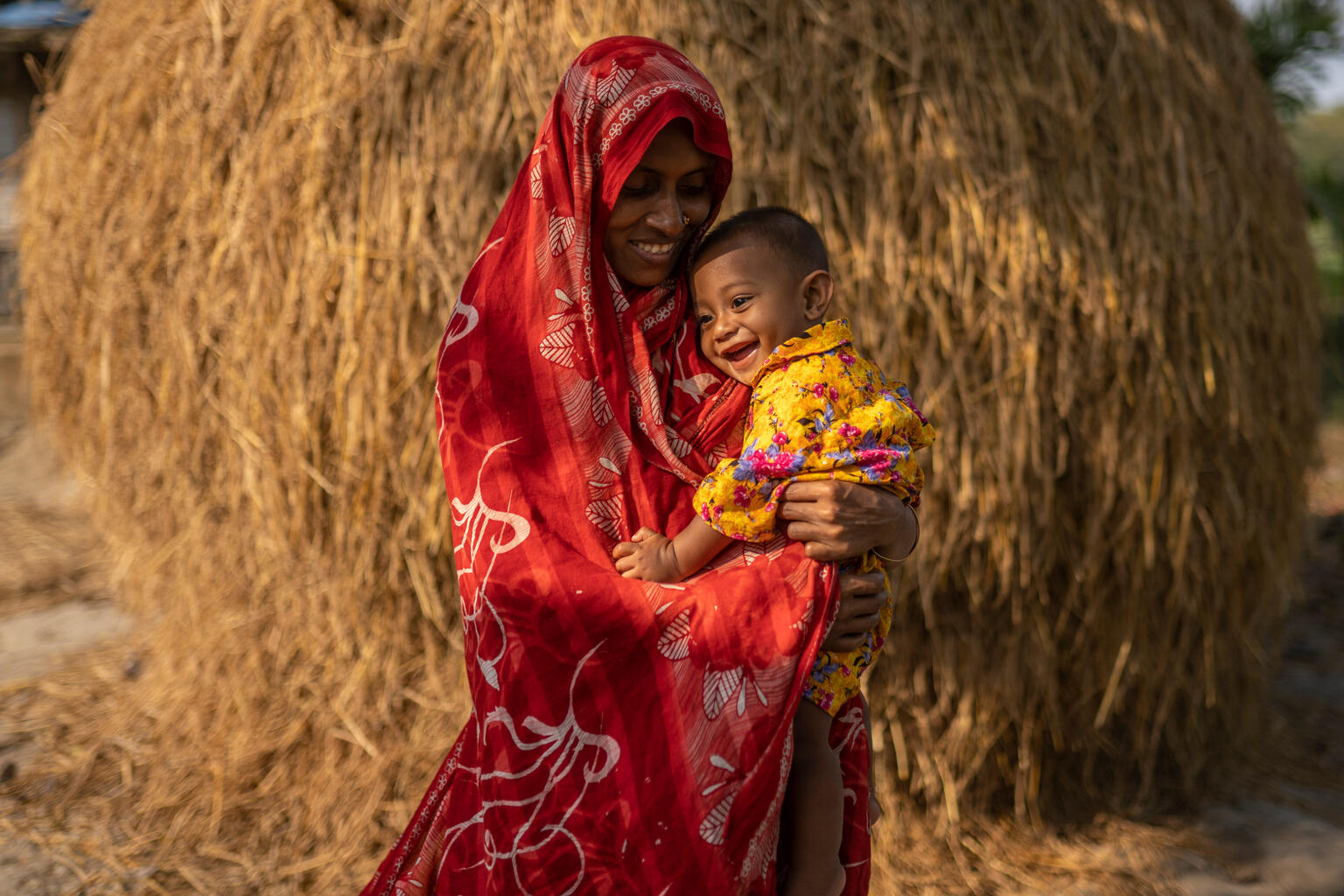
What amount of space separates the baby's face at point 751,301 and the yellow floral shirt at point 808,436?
3cm

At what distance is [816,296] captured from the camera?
154cm

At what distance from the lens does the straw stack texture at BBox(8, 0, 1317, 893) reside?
2908 millimetres

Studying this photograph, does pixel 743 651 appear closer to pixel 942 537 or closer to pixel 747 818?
pixel 747 818

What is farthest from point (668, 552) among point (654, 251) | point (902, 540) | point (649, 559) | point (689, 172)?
point (689, 172)

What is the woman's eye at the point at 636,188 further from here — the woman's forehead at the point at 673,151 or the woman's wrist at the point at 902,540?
Result: the woman's wrist at the point at 902,540

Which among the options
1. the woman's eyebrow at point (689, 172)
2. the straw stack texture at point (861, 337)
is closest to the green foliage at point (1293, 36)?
the straw stack texture at point (861, 337)

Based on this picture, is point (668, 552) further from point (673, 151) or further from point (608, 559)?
point (673, 151)

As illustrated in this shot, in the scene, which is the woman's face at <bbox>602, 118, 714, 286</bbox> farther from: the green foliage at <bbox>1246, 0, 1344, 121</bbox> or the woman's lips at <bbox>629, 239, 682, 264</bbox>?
the green foliage at <bbox>1246, 0, 1344, 121</bbox>

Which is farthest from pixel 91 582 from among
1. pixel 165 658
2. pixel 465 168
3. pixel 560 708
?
pixel 560 708

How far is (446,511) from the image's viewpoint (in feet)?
9.64

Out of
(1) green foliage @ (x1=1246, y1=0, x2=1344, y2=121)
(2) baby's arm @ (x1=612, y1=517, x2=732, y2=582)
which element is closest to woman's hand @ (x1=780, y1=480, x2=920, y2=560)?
(2) baby's arm @ (x1=612, y1=517, x2=732, y2=582)

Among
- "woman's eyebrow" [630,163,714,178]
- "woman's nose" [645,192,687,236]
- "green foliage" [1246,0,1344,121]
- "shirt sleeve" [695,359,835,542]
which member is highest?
"green foliage" [1246,0,1344,121]

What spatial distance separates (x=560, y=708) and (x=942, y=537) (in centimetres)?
173

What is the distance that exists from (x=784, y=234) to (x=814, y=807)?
0.84 meters
